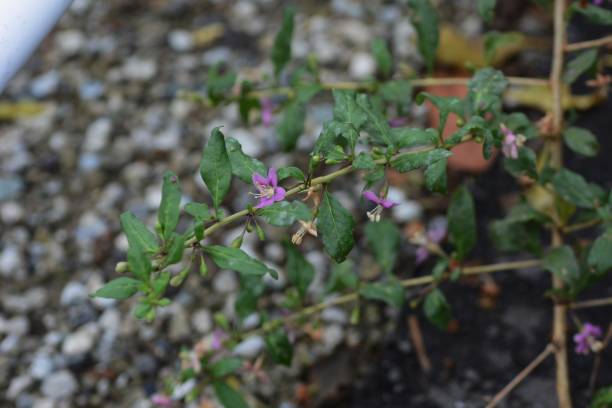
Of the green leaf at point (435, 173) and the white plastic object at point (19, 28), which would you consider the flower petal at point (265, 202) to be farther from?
the white plastic object at point (19, 28)

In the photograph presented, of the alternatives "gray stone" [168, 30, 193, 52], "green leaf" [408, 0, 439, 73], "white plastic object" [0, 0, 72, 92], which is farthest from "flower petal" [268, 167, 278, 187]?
"gray stone" [168, 30, 193, 52]

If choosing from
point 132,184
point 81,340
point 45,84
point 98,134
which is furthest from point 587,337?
point 45,84

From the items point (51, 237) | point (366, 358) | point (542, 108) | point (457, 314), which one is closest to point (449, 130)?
point (542, 108)

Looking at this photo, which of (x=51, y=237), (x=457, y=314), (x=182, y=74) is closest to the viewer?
(x=457, y=314)

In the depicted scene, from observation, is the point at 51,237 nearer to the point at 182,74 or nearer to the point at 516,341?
the point at 182,74

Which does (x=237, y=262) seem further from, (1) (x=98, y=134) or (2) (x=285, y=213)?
(1) (x=98, y=134)

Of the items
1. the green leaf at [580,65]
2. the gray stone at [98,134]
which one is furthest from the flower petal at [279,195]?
the gray stone at [98,134]
